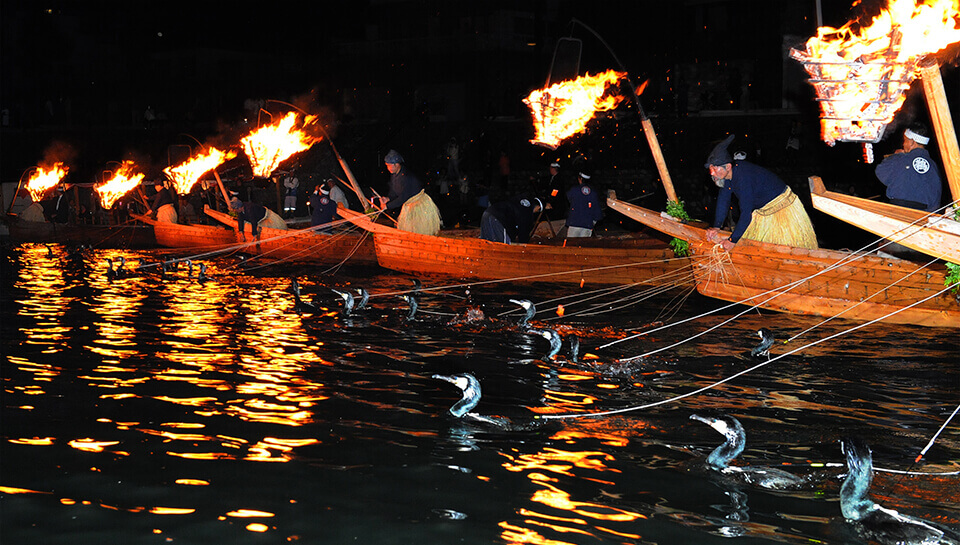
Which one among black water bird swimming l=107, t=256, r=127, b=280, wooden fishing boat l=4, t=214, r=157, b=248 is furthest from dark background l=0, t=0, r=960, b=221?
black water bird swimming l=107, t=256, r=127, b=280

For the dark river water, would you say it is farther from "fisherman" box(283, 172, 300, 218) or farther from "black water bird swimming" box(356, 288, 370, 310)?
"fisherman" box(283, 172, 300, 218)

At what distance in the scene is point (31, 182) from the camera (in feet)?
95.9

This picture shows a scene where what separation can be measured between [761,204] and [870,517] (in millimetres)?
7268

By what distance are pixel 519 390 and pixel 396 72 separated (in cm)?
3234

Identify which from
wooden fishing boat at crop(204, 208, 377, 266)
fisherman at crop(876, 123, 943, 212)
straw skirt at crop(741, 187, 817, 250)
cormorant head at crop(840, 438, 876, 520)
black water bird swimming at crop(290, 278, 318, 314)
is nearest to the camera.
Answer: cormorant head at crop(840, 438, 876, 520)

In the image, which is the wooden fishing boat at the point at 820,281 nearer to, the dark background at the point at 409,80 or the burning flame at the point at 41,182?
the dark background at the point at 409,80

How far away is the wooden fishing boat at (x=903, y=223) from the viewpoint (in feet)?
23.1

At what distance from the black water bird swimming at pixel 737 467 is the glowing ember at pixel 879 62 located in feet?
9.31

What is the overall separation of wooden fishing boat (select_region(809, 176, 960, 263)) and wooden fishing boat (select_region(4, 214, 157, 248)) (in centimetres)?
2225

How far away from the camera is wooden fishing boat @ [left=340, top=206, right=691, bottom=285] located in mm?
14156

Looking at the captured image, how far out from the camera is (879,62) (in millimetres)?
7055

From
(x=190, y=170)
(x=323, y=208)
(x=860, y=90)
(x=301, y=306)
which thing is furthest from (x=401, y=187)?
(x=860, y=90)

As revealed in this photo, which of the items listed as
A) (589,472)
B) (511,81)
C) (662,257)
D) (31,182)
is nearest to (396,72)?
(511,81)

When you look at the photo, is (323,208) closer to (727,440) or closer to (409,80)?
(727,440)
